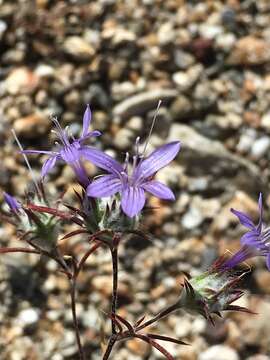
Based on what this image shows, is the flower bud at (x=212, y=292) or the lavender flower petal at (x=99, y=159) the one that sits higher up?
the lavender flower petal at (x=99, y=159)

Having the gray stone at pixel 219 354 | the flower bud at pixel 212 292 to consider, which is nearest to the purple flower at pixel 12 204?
the flower bud at pixel 212 292

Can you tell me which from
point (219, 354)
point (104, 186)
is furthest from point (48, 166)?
point (219, 354)

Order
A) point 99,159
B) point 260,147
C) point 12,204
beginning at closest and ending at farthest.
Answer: point 99,159 → point 12,204 → point 260,147

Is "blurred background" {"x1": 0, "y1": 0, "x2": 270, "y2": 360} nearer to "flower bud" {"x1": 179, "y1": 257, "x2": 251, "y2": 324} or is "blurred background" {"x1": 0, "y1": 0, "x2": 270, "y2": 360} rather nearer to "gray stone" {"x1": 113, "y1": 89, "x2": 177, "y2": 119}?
"gray stone" {"x1": 113, "y1": 89, "x2": 177, "y2": 119}

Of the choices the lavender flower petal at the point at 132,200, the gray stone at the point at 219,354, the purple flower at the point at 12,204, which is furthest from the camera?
the gray stone at the point at 219,354

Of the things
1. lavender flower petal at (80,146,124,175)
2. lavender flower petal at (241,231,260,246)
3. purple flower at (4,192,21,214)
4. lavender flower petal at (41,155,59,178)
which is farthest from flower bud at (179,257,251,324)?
purple flower at (4,192,21,214)

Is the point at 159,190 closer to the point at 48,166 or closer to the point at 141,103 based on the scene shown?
the point at 48,166

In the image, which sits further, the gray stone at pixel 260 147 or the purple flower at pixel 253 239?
the gray stone at pixel 260 147

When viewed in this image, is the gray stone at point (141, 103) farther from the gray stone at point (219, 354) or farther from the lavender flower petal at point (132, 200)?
the lavender flower petal at point (132, 200)
